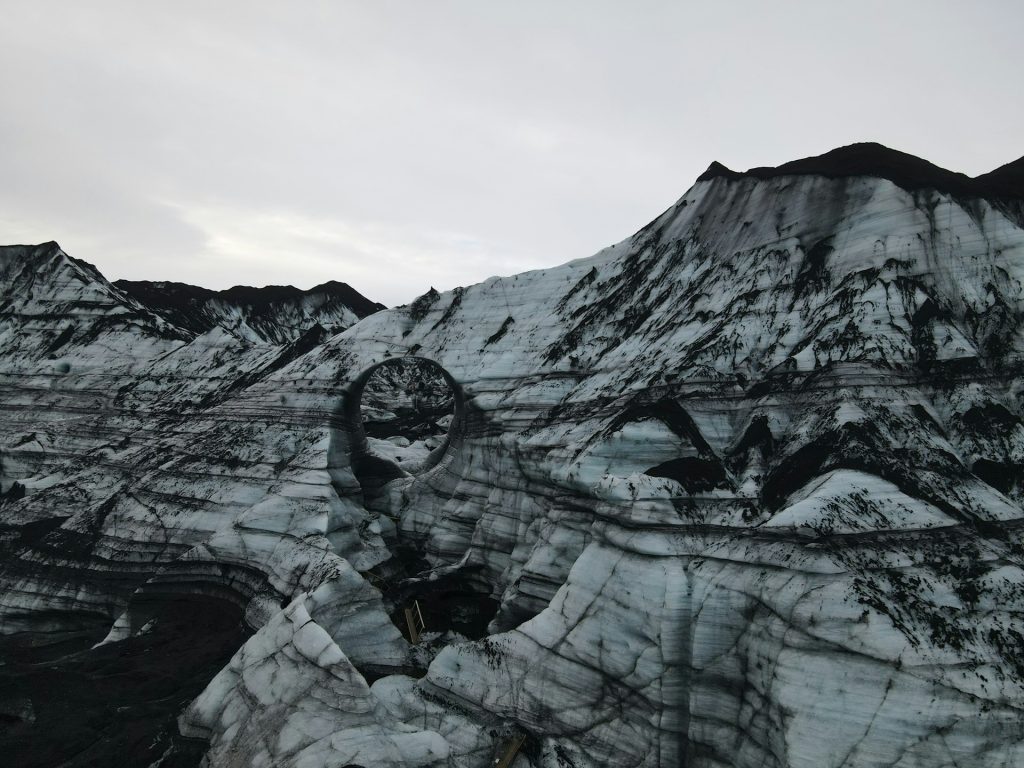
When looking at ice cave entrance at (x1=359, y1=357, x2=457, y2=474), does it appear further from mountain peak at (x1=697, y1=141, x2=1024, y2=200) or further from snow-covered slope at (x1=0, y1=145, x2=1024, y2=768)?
mountain peak at (x1=697, y1=141, x2=1024, y2=200)

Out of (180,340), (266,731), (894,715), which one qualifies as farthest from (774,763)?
(180,340)

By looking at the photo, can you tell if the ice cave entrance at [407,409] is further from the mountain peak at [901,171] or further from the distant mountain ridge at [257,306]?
the mountain peak at [901,171]

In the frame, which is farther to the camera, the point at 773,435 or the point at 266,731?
the point at 773,435

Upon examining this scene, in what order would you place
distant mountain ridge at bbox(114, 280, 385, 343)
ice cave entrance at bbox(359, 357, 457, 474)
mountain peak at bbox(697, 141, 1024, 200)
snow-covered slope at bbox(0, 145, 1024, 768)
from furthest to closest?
distant mountain ridge at bbox(114, 280, 385, 343) → ice cave entrance at bbox(359, 357, 457, 474) → mountain peak at bbox(697, 141, 1024, 200) → snow-covered slope at bbox(0, 145, 1024, 768)

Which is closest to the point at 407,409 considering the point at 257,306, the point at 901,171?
the point at 257,306

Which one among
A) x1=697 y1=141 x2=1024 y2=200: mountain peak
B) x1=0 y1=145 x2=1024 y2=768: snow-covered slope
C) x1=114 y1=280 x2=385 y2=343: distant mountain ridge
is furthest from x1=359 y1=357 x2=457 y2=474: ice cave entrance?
x1=697 y1=141 x2=1024 y2=200: mountain peak

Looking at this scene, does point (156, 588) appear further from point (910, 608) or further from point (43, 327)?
point (43, 327)
